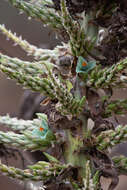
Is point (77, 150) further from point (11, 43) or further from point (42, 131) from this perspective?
point (11, 43)

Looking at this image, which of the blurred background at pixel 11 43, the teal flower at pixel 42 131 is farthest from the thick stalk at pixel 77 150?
the blurred background at pixel 11 43

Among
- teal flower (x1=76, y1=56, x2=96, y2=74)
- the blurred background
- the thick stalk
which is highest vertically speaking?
the blurred background

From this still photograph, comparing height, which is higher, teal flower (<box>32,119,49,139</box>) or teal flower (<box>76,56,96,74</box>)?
teal flower (<box>76,56,96,74</box>)

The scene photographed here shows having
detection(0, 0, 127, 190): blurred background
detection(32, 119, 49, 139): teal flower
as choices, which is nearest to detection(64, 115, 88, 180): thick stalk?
detection(32, 119, 49, 139): teal flower

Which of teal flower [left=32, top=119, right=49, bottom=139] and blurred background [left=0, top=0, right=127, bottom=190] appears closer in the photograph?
teal flower [left=32, top=119, right=49, bottom=139]

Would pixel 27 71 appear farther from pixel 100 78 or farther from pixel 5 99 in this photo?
pixel 5 99

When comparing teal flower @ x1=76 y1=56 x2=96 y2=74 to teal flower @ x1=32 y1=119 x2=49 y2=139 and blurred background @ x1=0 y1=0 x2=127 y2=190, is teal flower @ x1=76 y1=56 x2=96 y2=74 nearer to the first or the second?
teal flower @ x1=32 y1=119 x2=49 y2=139

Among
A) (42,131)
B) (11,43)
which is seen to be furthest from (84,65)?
(11,43)

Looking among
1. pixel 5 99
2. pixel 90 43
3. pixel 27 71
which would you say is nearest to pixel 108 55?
pixel 90 43
